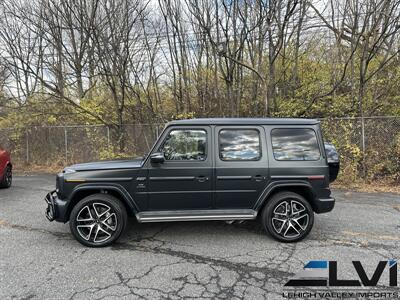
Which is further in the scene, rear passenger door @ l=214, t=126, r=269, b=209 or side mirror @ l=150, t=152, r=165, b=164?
rear passenger door @ l=214, t=126, r=269, b=209

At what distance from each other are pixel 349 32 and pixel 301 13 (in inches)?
71.4

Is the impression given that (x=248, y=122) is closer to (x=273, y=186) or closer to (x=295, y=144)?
(x=295, y=144)

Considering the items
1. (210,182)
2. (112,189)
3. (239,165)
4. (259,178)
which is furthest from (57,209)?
(259,178)

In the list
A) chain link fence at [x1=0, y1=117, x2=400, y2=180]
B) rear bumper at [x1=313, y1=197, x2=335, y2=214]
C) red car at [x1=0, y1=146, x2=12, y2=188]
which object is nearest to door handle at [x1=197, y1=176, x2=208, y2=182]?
rear bumper at [x1=313, y1=197, x2=335, y2=214]

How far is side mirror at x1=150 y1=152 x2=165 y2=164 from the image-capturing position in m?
4.26

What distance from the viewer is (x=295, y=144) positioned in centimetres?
458

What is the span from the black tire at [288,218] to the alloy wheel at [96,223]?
227 cm

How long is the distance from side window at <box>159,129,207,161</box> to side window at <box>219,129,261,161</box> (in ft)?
0.96

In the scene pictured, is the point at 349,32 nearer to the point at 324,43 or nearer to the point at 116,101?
the point at 324,43

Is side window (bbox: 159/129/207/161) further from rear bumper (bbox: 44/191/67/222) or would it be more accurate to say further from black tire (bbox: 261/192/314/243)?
rear bumper (bbox: 44/191/67/222)

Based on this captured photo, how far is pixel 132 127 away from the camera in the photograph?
1193 centimetres

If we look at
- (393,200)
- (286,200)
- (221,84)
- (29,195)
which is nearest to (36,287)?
(286,200)

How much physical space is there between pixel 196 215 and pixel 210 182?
531 millimetres

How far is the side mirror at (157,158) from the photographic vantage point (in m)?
4.26
